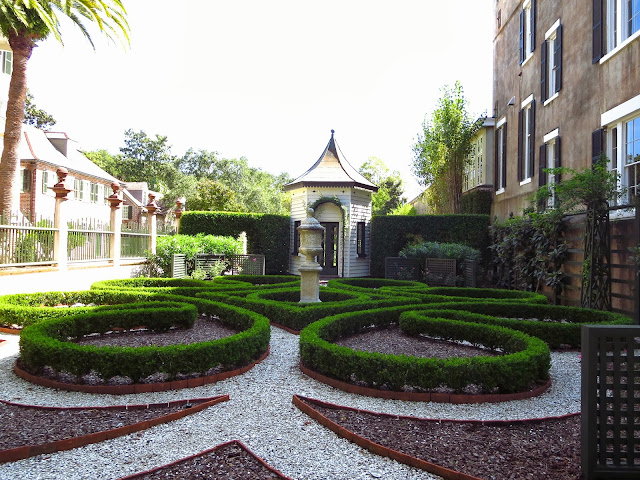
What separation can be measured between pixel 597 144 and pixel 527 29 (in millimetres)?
7013

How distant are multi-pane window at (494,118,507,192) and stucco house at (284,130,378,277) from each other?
19.1ft

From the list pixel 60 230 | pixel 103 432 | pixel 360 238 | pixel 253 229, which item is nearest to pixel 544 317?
pixel 103 432

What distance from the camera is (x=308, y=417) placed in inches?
166

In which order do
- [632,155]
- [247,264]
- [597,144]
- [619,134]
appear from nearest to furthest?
[632,155] → [619,134] → [597,144] → [247,264]

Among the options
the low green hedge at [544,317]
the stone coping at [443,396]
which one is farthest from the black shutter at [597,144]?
the stone coping at [443,396]

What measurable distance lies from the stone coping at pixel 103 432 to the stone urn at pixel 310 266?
212 inches

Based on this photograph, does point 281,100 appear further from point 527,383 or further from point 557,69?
point 527,383

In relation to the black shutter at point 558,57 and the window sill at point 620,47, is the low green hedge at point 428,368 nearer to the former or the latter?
the window sill at point 620,47

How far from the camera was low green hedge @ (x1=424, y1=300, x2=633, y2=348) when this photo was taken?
7.26m

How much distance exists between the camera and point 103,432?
144 inches

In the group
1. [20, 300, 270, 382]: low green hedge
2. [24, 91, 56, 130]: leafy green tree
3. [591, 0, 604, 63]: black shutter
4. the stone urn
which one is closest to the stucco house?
the stone urn

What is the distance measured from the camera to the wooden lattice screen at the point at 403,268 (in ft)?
54.7

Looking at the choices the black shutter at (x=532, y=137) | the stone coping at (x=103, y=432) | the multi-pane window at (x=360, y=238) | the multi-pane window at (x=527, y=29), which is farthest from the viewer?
the multi-pane window at (x=360, y=238)

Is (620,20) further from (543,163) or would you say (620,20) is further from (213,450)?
(213,450)
